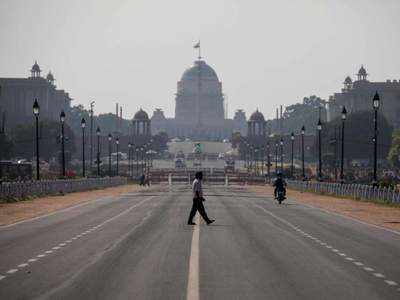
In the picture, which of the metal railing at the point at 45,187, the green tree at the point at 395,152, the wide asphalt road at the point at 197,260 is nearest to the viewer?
the wide asphalt road at the point at 197,260

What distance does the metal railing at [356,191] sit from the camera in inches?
2127

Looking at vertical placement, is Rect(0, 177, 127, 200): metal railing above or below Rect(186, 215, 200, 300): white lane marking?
above

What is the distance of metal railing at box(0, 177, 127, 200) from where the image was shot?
5463cm

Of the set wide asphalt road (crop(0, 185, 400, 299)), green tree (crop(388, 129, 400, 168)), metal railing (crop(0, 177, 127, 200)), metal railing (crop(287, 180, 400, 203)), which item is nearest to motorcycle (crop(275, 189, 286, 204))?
metal railing (crop(287, 180, 400, 203))

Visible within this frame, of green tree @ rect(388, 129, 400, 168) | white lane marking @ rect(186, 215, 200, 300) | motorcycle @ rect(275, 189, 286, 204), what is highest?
green tree @ rect(388, 129, 400, 168)

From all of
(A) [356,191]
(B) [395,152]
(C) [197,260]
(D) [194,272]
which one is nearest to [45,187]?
(A) [356,191]

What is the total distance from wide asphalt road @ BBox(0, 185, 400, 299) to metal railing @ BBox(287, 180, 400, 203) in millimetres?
18148

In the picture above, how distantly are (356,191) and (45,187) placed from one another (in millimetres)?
18817

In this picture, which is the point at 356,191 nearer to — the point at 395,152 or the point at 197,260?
the point at 197,260

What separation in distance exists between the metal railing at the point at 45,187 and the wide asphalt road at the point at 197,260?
18914 millimetres

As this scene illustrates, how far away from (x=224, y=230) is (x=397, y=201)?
70.9 feet

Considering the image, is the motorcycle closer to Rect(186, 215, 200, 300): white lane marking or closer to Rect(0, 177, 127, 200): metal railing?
Rect(0, 177, 127, 200): metal railing

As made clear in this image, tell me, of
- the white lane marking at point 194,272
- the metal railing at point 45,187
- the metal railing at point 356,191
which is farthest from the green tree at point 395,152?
the white lane marking at point 194,272

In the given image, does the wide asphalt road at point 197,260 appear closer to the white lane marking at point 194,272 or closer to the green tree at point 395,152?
the white lane marking at point 194,272
